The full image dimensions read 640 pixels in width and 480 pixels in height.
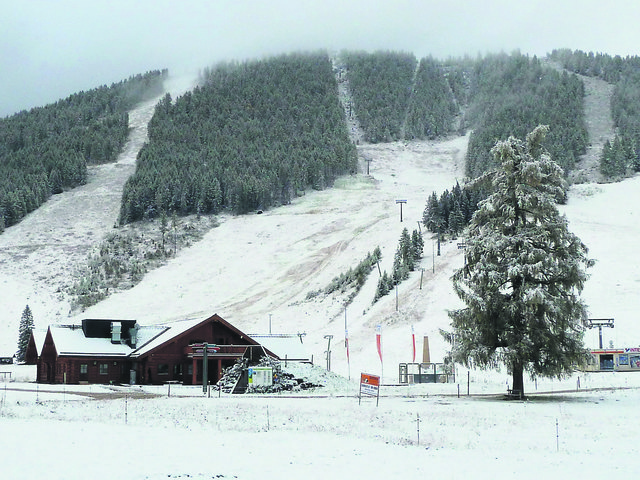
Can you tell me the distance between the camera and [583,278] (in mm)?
Answer: 35281

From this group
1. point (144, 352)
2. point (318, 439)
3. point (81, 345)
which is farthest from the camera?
point (81, 345)

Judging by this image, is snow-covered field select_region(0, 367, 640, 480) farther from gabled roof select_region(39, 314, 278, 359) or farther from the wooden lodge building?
gabled roof select_region(39, 314, 278, 359)

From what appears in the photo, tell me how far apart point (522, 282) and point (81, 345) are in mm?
38792

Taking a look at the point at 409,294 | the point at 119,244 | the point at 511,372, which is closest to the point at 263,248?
the point at 119,244

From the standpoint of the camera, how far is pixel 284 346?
64.1 metres

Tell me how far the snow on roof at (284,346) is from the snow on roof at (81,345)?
1100cm

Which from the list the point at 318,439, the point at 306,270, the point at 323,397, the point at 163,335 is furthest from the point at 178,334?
the point at 306,270

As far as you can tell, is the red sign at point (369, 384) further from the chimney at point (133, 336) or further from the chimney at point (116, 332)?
the chimney at point (116, 332)

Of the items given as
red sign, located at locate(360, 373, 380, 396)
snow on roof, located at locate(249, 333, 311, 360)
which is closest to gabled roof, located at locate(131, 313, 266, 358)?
snow on roof, located at locate(249, 333, 311, 360)

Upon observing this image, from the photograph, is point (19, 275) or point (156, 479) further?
point (19, 275)

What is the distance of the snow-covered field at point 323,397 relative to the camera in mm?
19125

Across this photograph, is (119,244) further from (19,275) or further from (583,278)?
(583,278)

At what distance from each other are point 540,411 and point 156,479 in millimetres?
19702

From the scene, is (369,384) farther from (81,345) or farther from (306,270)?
(306,270)
